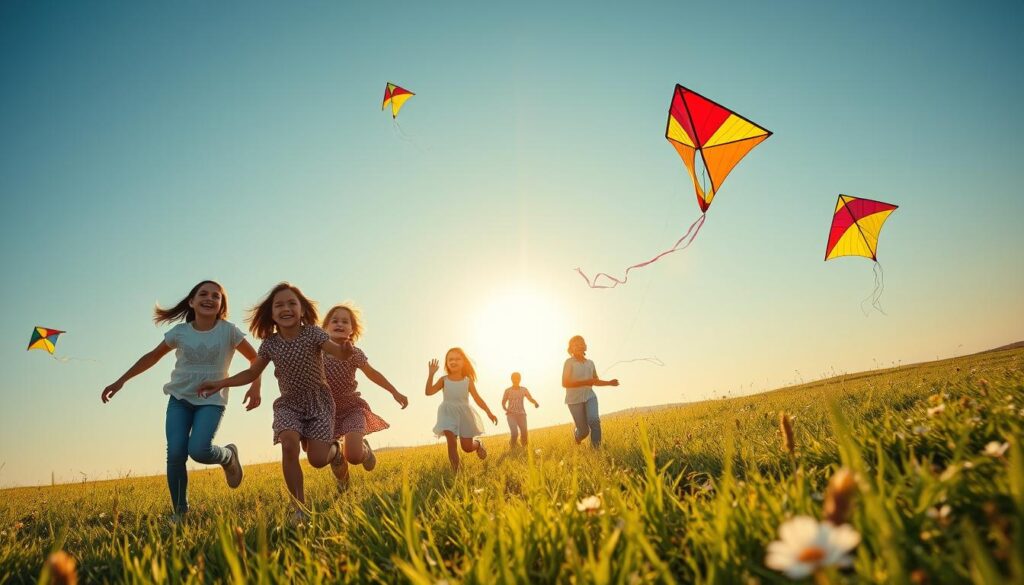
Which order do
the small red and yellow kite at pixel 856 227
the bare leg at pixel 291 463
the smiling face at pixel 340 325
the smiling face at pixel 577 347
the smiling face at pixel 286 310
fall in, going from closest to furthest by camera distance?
the bare leg at pixel 291 463
the smiling face at pixel 286 310
the smiling face at pixel 340 325
the smiling face at pixel 577 347
the small red and yellow kite at pixel 856 227

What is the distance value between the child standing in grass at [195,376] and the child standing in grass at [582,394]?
5.81 metres

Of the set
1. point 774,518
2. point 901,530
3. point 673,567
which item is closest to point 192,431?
point 673,567

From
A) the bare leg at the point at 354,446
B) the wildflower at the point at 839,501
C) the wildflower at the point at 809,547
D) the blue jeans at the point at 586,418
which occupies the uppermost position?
the wildflower at the point at 839,501

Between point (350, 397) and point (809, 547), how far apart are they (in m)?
7.42

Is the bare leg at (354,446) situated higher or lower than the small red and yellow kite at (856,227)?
lower

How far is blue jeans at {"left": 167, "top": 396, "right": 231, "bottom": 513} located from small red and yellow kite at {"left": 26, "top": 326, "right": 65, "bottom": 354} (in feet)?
44.2

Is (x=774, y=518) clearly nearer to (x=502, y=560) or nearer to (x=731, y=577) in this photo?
(x=731, y=577)

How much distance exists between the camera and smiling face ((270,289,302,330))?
20.2 feet

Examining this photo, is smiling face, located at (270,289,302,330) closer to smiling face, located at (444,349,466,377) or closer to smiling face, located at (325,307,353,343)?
smiling face, located at (325,307,353,343)

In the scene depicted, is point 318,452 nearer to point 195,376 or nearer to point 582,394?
point 195,376

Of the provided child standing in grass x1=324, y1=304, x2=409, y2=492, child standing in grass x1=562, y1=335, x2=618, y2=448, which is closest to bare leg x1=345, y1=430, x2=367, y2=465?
child standing in grass x1=324, y1=304, x2=409, y2=492

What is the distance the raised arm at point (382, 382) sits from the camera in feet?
22.7

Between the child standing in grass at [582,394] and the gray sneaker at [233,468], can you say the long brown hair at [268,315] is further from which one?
the child standing in grass at [582,394]

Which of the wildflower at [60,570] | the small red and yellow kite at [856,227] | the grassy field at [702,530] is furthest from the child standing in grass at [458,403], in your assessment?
the small red and yellow kite at [856,227]
